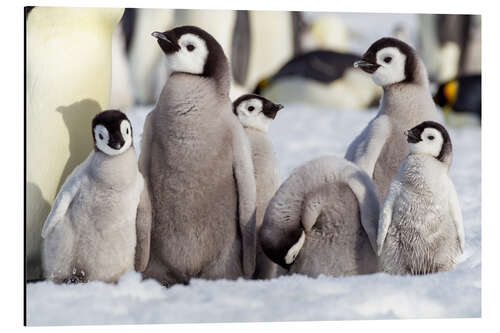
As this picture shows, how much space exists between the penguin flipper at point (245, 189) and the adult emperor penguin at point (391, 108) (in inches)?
15.7

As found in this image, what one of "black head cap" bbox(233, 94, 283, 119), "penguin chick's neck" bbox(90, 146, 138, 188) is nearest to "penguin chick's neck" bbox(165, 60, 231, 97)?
"black head cap" bbox(233, 94, 283, 119)

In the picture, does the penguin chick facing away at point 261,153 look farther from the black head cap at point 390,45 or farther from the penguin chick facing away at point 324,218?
the black head cap at point 390,45

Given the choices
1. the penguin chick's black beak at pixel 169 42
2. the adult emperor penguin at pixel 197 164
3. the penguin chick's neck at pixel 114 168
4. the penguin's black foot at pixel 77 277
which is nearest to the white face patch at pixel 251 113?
the adult emperor penguin at pixel 197 164

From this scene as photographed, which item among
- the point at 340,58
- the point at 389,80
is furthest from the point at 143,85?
the point at 389,80

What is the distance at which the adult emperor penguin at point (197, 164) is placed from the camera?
2479 mm

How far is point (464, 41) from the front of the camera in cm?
332

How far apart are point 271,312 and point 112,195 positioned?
56 cm

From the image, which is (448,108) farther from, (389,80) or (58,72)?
(58,72)

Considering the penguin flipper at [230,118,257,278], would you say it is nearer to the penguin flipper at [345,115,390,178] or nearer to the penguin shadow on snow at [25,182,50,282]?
the penguin flipper at [345,115,390,178]

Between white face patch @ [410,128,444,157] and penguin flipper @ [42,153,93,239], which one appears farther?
white face patch @ [410,128,444,157]

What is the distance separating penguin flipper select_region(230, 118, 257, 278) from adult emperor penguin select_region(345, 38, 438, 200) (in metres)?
0.40

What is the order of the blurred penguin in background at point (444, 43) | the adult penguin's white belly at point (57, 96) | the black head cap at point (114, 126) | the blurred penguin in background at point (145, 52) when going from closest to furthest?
the black head cap at point (114, 126) → the adult penguin's white belly at point (57, 96) → the blurred penguin in background at point (145, 52) → the blurred penguin in background at point (444, 43)

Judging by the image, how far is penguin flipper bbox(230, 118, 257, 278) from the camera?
248 centimetres

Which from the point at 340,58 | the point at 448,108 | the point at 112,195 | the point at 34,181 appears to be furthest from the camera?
the point at 448,108
